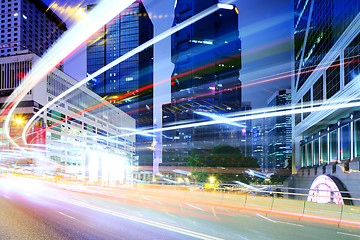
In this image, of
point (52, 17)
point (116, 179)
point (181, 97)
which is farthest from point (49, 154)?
point (52, 17)

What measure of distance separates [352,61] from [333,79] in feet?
20.4

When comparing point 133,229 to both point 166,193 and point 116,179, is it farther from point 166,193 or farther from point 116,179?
point 116,179

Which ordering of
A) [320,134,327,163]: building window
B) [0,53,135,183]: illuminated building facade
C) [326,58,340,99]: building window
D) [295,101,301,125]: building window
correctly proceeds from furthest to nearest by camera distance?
[0,53,135,183]: illuminated building facade < [295,101,301,125]: building window < [320,134,327,163]: building window < [326,58,340,99]: building window

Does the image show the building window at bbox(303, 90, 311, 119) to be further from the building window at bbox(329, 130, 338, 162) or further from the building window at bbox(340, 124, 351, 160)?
the building window at bbox(340, 124, 351, 160)

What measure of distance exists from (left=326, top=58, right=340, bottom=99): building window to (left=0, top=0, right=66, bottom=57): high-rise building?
143846 millimetres

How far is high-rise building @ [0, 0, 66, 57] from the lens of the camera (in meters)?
157

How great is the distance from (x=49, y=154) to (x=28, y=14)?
107m

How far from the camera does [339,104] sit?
32219 millimetres

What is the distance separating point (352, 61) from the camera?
28.6m

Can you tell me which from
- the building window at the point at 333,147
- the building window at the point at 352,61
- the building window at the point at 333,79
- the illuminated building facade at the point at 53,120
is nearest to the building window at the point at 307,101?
the building window at the point at 333,147

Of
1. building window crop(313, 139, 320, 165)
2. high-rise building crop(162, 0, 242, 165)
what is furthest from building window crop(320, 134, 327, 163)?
high-rise building crop(162, 0, 242, 165)

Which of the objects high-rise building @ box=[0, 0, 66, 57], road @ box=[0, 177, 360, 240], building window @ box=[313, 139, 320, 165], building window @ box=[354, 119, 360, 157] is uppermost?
high-rise building @ box=[0, 0, 66, 57]

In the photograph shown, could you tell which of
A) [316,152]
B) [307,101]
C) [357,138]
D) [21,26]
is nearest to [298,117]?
[307,101]

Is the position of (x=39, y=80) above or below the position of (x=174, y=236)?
above
